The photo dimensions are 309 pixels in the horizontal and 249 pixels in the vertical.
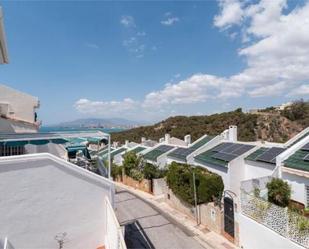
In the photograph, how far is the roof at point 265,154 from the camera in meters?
21.3

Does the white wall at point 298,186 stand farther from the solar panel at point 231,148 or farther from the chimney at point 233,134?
the chimney at point 233,134

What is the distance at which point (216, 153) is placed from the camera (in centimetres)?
2739

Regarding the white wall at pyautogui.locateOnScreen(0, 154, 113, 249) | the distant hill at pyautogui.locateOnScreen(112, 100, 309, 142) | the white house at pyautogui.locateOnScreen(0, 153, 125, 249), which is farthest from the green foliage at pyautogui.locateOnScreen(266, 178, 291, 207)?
the distant hill at pyautogui.locateOnScreen(112, 100, 309, 142)

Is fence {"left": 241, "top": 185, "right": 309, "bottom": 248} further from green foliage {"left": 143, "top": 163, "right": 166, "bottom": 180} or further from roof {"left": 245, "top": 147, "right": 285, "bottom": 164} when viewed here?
green foliage {"left": 143, "top": 163, "right": 166, "bottom": 180}

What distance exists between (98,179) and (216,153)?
17013 millimetres

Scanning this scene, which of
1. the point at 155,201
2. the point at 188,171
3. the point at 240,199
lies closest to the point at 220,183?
the point at 188,171

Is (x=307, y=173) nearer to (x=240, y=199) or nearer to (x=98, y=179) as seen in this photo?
(x=240, y=199)

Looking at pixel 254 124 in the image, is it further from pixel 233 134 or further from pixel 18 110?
pixel 18 110

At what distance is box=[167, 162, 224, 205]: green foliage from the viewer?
21.3 m

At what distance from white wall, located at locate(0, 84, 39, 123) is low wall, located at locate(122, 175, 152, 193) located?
17.0 m

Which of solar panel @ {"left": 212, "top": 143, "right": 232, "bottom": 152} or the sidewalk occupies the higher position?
solar panel @ {"left": 212, "top": 143, "right": 232, "bottom": 152}

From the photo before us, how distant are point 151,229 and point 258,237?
8825mm

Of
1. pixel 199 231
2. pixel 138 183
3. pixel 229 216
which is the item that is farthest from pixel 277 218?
pixel 138 183

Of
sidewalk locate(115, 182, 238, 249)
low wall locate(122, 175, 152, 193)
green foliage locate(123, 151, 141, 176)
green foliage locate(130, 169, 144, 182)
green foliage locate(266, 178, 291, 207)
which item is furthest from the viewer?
green foliage locate(123, 151, 141, 176)
